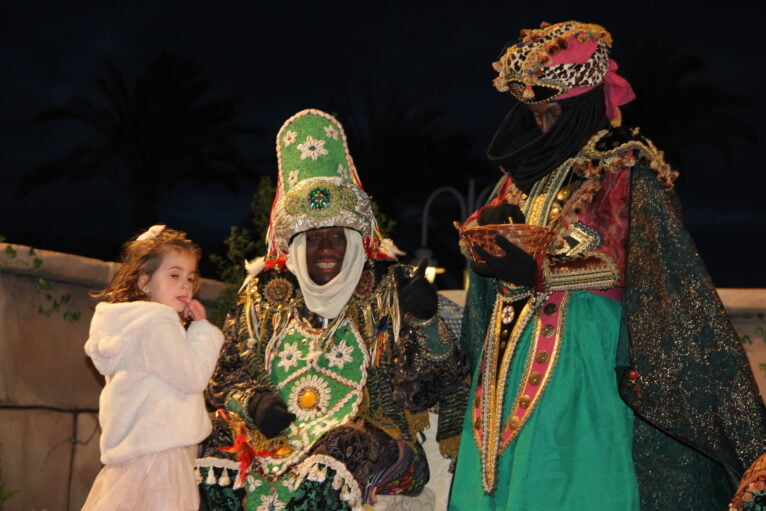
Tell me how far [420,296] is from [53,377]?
2.56 metres

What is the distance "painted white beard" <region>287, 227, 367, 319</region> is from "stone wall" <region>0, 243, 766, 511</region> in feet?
3.29

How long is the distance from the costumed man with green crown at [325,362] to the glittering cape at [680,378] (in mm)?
1070

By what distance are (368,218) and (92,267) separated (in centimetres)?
209

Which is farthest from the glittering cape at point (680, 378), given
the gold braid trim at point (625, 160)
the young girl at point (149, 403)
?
the young girl at point (149, 403)

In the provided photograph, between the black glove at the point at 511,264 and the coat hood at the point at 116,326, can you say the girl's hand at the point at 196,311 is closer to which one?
the coat hood at the point at 116,326

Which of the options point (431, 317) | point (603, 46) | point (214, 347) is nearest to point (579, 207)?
point (603, 46)

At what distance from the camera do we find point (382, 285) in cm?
486

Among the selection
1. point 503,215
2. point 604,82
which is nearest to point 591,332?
point 503,215

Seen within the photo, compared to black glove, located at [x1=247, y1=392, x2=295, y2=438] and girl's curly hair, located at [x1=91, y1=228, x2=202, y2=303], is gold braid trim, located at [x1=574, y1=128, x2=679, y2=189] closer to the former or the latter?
black glove, located at [x1=247, y1=392, x2=295, y2=438]

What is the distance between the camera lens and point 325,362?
15.5 feet

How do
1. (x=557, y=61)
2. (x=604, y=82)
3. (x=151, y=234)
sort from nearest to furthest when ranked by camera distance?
(x=557, y=61) < (x=604, y=82) < (x=151, y=234)

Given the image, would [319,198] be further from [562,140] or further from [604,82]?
[604,82]

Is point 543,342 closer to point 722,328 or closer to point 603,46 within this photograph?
point 722,328

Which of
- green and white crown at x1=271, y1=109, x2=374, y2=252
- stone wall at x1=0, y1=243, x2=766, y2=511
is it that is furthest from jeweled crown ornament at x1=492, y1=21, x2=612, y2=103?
stone wall at x1=0, y1=243, x2=766, y2=511
